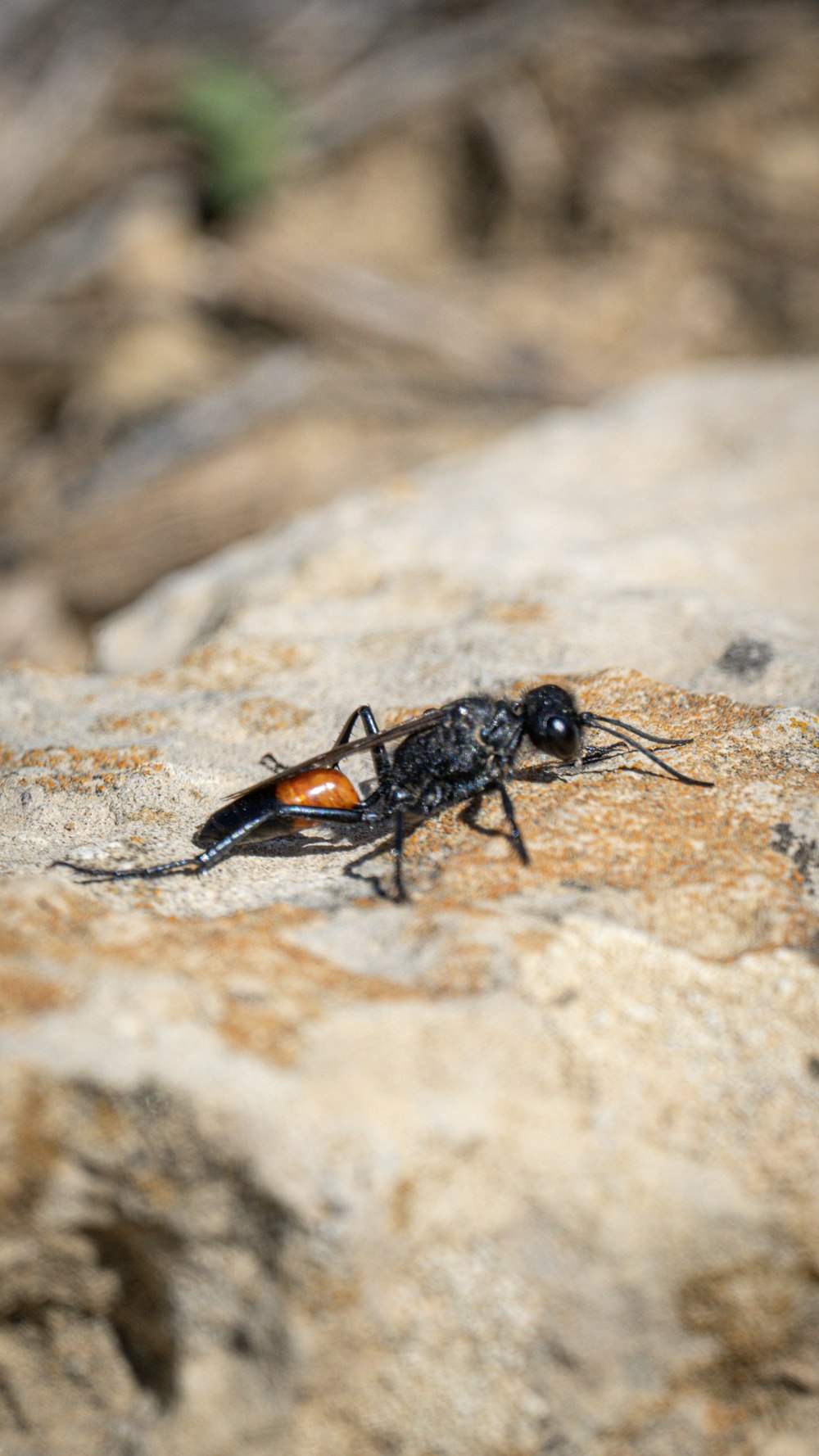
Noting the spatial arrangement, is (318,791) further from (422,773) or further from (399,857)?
(399,857)

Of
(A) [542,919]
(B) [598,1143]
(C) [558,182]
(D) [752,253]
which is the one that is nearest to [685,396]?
(A) [542,919]

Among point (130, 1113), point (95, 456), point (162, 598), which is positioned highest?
point (130, 1113)

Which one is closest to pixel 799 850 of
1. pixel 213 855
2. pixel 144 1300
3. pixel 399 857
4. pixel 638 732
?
pixel 638 732

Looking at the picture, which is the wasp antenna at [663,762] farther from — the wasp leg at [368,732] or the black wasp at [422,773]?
the wasp leg at [368,732]

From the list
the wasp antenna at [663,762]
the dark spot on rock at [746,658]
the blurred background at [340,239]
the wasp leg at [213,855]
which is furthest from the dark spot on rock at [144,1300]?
the blurred background at [340,239]

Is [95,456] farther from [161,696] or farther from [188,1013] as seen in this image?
[188,1013]

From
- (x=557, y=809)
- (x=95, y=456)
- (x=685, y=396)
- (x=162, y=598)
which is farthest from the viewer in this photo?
(x=95, y=456)
